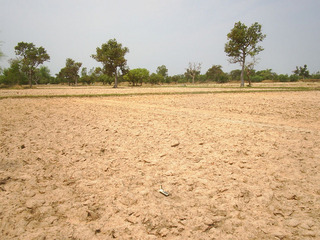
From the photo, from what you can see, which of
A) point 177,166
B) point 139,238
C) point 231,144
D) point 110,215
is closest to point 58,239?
point 110,215

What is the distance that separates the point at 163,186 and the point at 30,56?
5136 cm

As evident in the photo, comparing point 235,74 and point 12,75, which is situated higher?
point 235,74

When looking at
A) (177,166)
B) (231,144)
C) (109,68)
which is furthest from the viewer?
(109,68)

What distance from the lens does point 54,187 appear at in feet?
9.11

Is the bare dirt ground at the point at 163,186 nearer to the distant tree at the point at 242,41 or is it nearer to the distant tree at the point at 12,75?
the distant tree at the point at 242,41

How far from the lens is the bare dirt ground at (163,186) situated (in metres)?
2.03

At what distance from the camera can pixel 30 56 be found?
42.6 metres

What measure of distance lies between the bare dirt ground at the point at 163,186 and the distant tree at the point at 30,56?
154ft

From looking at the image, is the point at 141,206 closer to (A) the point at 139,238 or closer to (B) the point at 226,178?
(A) the point at 139,238

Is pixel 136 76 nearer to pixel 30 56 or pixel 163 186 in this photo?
pixel 30 56

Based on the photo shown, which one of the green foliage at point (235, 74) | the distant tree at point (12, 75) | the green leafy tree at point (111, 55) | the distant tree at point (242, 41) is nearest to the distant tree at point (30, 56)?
the distant tree at point (12, 75)

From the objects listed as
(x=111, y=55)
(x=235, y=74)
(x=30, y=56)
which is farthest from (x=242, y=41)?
(x=235, y=74)

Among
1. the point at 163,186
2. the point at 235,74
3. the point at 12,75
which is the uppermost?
the point at 235,74

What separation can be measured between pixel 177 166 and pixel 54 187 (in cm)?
195
